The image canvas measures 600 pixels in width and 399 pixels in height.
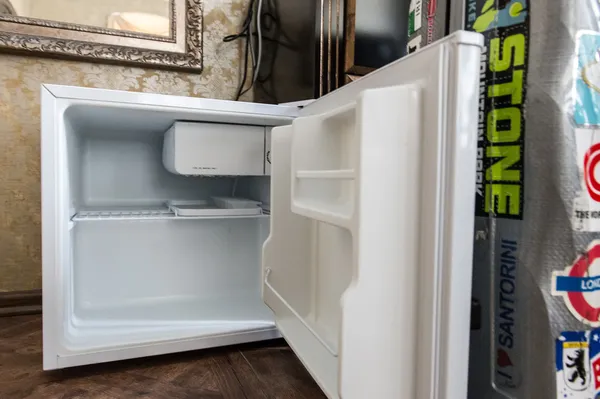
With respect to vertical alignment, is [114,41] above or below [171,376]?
above

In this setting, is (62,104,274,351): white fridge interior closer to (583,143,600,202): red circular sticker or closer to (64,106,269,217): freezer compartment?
(64,106,269,217): freezer compartment

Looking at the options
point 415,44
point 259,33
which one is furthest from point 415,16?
point 259,33

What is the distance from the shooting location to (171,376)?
3.14 feet

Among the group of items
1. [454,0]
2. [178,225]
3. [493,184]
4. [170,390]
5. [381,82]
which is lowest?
[170,390]

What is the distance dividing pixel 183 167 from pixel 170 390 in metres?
0.54

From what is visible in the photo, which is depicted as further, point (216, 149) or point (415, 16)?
point (216, 149)

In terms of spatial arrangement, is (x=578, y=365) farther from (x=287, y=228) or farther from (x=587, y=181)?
(x=287, y=228)

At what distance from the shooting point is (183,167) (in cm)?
108

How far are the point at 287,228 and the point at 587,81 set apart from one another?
60 cm

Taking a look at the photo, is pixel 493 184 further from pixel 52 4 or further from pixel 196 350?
Answer: pixel 52 4

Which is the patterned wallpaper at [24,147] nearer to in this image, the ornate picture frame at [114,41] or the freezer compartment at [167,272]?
the ornate picture frame at [114,41]

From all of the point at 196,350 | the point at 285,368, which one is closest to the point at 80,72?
the point at 196,350

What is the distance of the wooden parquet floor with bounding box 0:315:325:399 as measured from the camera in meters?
0.88

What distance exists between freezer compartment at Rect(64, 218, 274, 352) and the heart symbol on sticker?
26.3 inches
